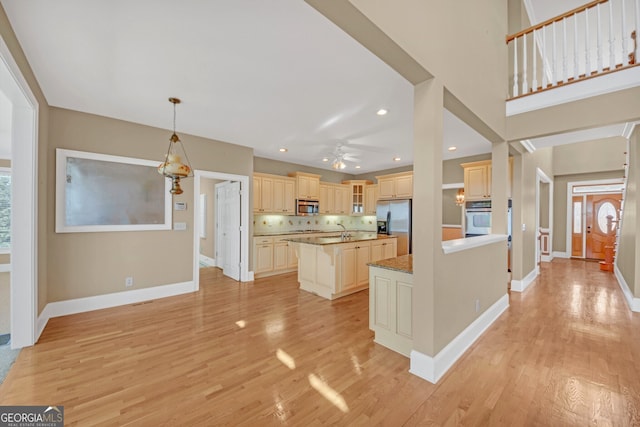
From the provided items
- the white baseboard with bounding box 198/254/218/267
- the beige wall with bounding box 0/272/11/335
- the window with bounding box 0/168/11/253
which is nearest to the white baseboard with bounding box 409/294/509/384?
the beige wall with bounding box 0/272/11/335

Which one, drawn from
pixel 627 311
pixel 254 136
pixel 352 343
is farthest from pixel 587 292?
pixel 254 136

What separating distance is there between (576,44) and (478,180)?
2479mm

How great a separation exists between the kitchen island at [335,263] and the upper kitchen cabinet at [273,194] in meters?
1.54

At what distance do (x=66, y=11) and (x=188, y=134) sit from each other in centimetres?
257

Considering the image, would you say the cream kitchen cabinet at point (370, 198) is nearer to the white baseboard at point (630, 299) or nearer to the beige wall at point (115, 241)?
the beige wall at point (115, 241)

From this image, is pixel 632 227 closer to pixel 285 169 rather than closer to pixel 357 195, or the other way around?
pixel 357 195

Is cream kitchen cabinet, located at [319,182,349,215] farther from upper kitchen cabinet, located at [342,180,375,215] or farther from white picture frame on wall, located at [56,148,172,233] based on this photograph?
white picture frame on wall, located at [56,148,172,233]

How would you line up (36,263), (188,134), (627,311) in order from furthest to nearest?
(188,134) → (627,311) → (36,263)

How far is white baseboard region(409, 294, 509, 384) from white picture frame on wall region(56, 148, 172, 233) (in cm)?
397

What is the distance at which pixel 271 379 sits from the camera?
6.73 feet

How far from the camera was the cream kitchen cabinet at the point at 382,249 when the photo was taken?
15.5 feet

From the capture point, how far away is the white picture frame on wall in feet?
11.1

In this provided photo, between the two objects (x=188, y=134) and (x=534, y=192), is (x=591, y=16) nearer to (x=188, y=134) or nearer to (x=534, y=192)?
(x=534, y=192)

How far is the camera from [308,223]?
23.8ft
